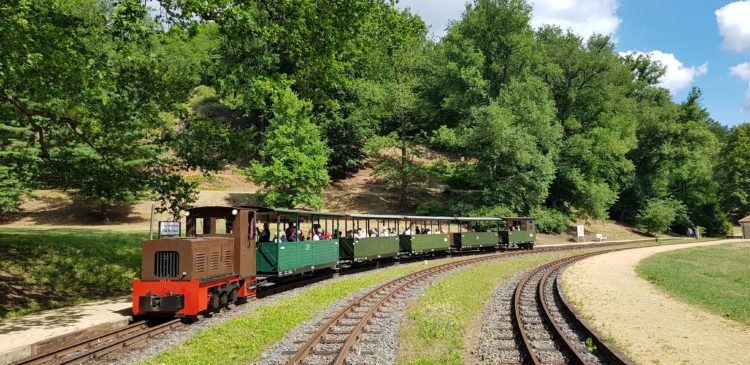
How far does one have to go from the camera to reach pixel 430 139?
158 feet

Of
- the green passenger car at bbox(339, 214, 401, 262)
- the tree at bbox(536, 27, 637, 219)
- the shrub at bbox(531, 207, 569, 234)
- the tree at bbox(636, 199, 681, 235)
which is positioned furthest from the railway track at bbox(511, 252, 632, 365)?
the tree at bbox(636, 199, 681, 235)

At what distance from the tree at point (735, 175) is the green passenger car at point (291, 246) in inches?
2709

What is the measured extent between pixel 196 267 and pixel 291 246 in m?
4.80

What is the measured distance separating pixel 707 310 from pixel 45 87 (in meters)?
18.2

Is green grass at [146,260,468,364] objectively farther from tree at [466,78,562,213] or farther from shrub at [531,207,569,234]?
shrub at [531,207,569,234]

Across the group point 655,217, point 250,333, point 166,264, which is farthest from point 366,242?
point 655,217

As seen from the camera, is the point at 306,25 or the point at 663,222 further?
the point at 663,222

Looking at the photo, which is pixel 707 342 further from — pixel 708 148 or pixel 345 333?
pixel 708 148

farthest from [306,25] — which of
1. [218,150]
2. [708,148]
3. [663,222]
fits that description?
[708,148]

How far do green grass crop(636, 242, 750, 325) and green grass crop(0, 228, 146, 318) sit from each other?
18.5 m

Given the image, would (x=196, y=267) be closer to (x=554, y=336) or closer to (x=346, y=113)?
(x=554, y=336)

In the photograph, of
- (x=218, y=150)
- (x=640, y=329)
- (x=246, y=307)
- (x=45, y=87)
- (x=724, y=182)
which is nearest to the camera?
(x=640, y=329)

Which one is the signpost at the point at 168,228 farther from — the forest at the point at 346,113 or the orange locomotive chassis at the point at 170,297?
the forest at the point at 346,113

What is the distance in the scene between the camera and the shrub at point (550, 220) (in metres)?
46.8
